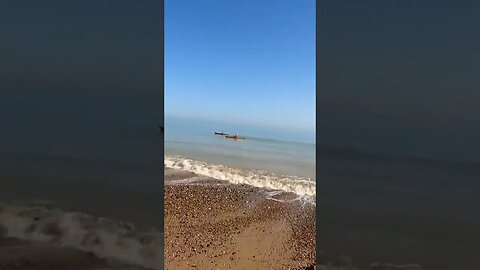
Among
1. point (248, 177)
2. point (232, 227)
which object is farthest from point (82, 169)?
point (248, 177)

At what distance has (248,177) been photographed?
12.9 feet

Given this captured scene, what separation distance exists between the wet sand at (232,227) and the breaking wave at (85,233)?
39.0 inches

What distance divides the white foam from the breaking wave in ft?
5.54

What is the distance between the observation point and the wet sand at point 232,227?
10.1 ft

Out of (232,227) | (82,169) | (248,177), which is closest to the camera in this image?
(82,169)

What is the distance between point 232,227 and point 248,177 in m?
0.66

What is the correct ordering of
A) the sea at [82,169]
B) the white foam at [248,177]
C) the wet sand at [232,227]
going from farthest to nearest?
the white foam at [248,177] < the wet sand at [232,227] < the sea at [82,169]

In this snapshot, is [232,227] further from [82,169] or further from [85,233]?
[82,169]

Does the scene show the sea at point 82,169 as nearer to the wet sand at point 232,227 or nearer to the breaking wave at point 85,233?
the breaking wave at point 85,233

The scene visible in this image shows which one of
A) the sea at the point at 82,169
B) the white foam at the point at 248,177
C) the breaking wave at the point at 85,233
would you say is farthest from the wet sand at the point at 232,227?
the sea at the point at 82,169

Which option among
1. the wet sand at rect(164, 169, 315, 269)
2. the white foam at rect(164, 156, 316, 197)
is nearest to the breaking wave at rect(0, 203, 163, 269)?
the wet sand at rect(164, 169, 315, 269)

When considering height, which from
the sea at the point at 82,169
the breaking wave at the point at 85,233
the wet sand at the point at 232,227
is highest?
the sea at the point at 82,169
